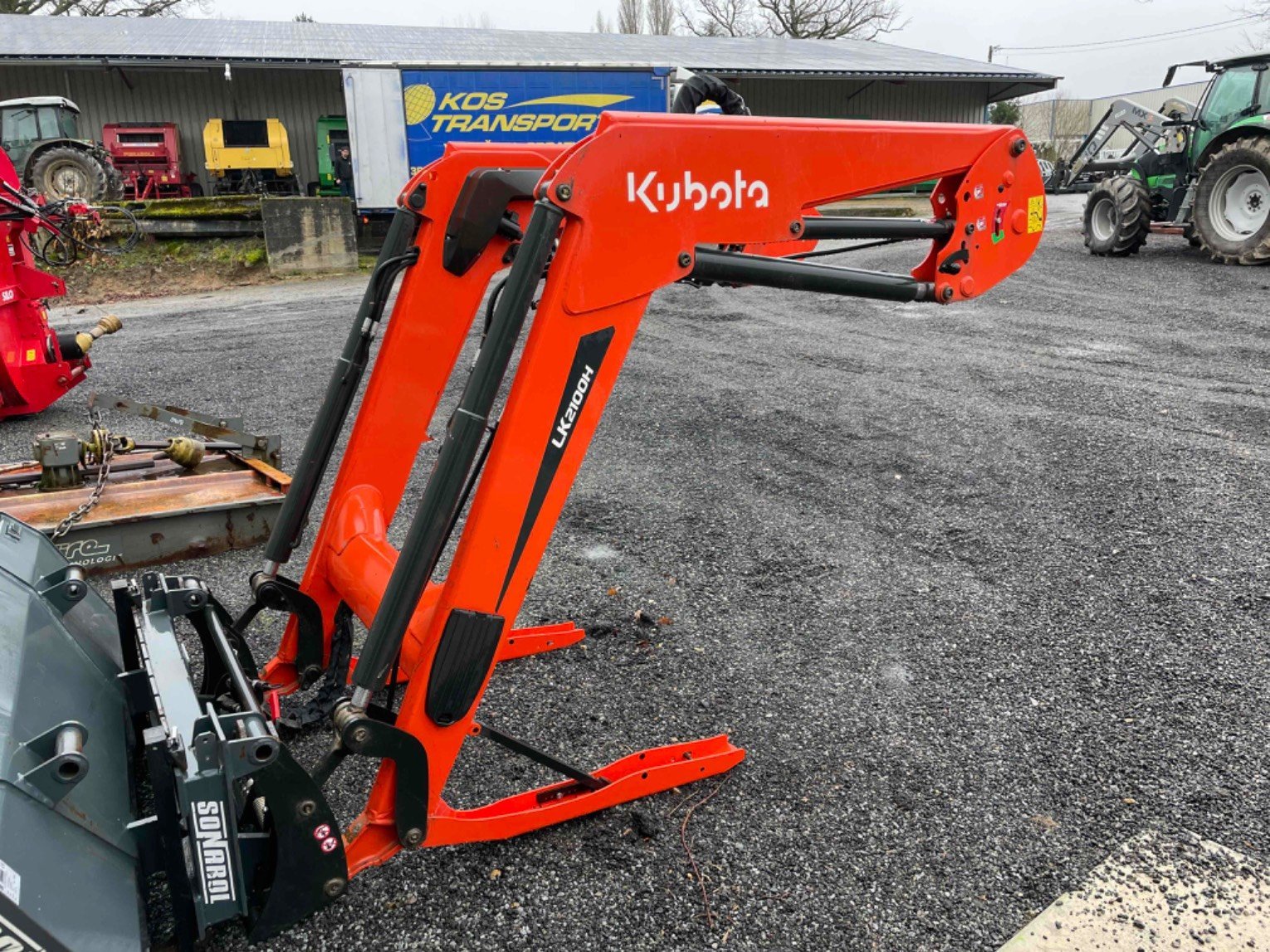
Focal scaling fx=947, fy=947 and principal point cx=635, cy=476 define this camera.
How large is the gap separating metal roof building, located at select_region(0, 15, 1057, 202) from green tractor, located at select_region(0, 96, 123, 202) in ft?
13.0

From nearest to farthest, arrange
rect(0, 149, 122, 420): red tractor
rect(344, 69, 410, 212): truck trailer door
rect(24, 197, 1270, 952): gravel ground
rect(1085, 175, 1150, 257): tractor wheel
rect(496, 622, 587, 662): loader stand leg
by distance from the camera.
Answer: rect(24, 197, 1270, 952): gravel ground → rect(496, 622, 587, 662): loader stand leg → rect(0, 149, 122, 420): red tractor → rect(1085, 175, 1150, 257): tractor wheel → rect(344, 69, 410, 212): truck trailer door

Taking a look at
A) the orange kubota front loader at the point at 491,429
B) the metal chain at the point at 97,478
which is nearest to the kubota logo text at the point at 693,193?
the orange kubota front loader at the point at 491,429

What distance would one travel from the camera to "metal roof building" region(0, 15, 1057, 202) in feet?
70.5

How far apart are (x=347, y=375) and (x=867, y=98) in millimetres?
27841

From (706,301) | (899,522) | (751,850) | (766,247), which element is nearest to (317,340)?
(706,301)

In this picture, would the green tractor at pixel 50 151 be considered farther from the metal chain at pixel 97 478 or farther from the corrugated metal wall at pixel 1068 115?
the corrugated metal wall at pixel 1068 115

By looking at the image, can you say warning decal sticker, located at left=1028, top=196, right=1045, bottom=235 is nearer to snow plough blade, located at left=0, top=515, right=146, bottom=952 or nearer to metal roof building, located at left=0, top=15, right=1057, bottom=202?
snow plough blade, located at left=0, top=515, right=146, bottom=952

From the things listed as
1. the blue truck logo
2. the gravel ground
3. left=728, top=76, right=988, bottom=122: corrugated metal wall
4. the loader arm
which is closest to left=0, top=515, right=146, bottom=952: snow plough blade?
the gravel ground

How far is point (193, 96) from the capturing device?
74.3ft

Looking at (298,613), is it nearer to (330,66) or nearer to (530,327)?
(530,327)

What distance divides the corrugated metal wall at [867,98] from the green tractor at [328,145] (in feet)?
34.6

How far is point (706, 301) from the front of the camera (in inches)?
473

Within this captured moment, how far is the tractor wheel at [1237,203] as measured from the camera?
A: 11.5 metres

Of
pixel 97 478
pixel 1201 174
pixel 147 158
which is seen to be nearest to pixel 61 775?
pixel 97 478
